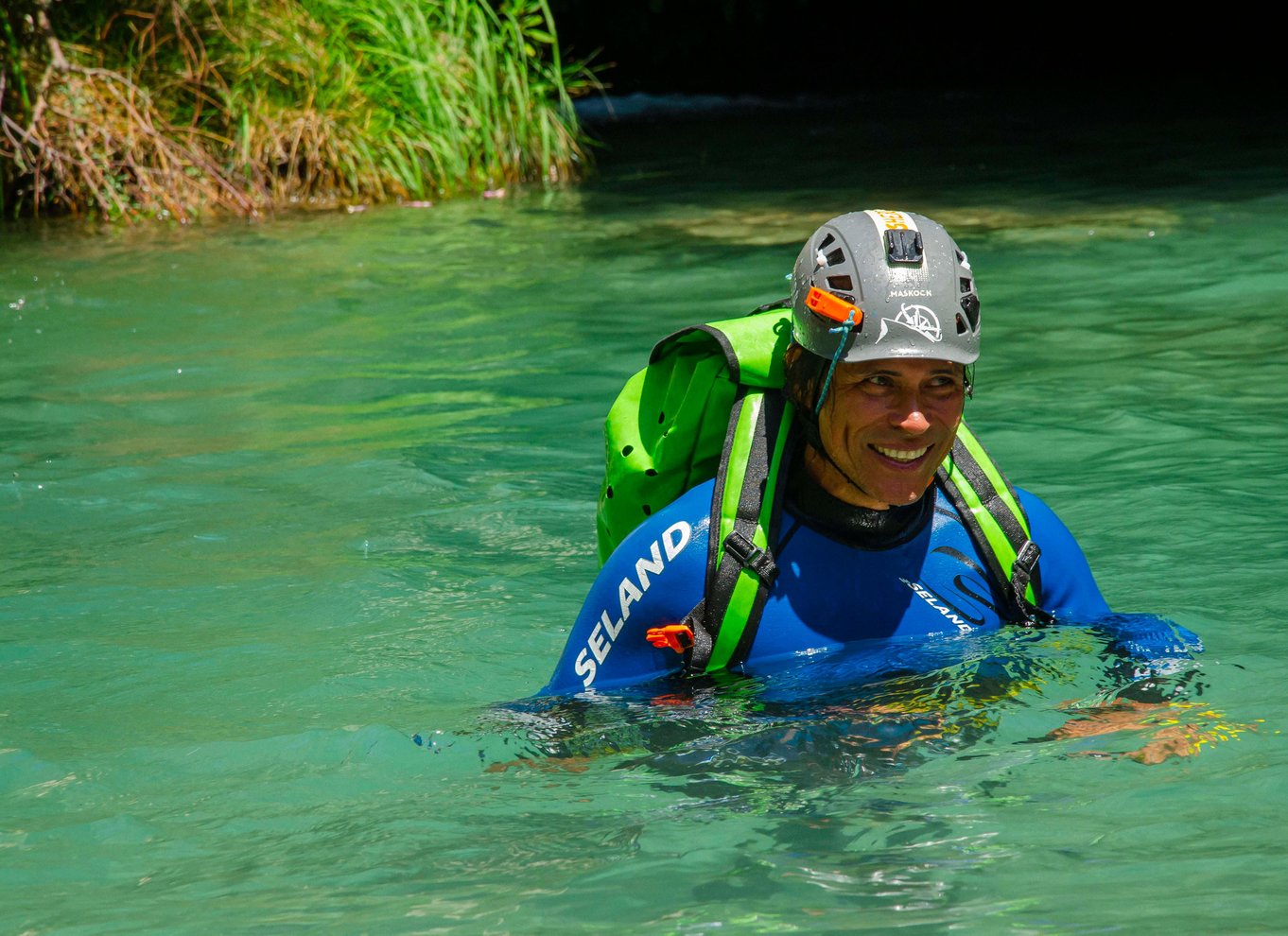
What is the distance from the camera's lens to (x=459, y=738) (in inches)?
148

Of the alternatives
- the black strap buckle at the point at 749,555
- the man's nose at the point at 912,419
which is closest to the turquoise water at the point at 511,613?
the black strap buckle at the point at 749,555

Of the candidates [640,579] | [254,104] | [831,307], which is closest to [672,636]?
[640,579]

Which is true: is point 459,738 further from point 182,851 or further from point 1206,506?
point 1206,506

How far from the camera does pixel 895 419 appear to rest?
11.3ft

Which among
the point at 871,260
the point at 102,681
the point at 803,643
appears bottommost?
the point at 102,681

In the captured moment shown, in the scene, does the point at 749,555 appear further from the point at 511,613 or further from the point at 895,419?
the point at 511,613

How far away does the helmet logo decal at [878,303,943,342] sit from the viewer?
3.42m

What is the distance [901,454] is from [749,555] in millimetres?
391

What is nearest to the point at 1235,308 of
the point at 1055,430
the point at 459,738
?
the point at 1055,430

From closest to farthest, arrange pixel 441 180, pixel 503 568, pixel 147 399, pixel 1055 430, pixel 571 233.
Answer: pixel 503 568 < pixel 1055 430 < pixel 147 399 < pixel 571 233 < pixel 441 180

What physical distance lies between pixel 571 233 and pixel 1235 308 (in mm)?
4616

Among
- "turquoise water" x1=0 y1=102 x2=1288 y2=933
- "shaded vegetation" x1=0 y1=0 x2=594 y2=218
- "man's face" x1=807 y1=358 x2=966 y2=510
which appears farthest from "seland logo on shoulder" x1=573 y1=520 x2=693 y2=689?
"shaded vegetation" x1=0 y1=0 x2=594 y2=218

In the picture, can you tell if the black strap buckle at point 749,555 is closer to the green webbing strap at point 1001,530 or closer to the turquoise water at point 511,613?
the turquoise water at point 511,613

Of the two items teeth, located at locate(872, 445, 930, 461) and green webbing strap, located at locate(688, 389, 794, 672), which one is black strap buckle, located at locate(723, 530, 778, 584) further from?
teeth, located at locate(872, 445, 930, 461)
